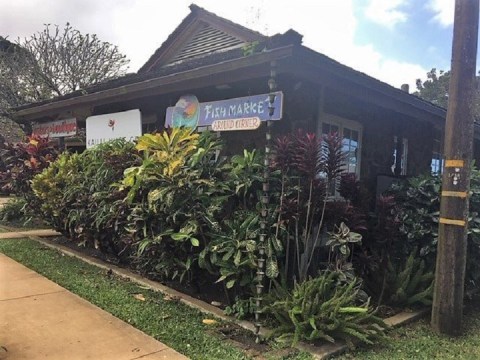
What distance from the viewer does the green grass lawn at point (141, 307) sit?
3.97m

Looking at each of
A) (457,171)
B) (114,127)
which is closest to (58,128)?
(114,127)

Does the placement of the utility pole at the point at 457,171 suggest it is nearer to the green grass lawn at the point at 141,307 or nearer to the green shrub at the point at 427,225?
the green shrub at the point at 427,225

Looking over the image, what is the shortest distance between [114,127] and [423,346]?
21.0 feet

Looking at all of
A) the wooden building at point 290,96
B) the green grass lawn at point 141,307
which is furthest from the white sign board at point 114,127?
the green grass lawn at point 141,307

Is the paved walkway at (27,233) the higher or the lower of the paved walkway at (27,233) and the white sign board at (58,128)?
the lower

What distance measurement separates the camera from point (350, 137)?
26.4ft

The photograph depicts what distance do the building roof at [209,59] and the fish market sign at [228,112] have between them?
16.8 inches

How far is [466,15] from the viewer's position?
4535mm

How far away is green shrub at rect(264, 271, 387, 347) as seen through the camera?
407 cm

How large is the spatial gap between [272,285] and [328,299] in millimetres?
665

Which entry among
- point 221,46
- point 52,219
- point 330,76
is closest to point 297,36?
point 330,76

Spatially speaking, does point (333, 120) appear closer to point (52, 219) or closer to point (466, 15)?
point (466, 15)

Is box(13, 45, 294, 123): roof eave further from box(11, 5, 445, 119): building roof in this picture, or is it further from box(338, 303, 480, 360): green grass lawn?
box(338, 303, 480, 360): green grass lawn

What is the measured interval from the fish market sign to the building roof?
1.40 ft
